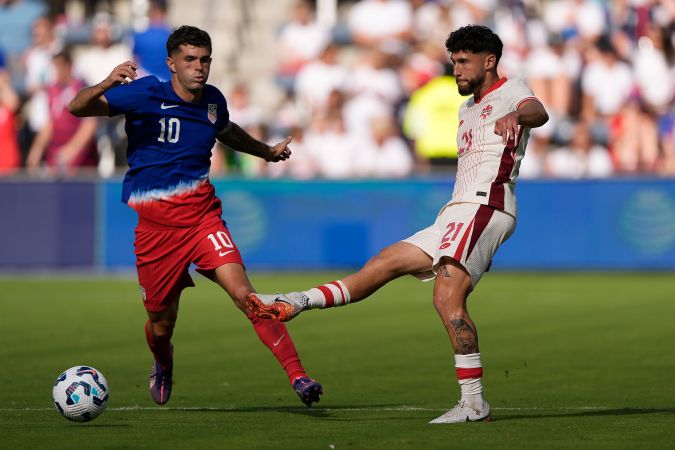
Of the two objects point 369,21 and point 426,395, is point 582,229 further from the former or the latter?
point 426,395

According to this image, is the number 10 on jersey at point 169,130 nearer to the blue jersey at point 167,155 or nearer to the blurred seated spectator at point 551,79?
the blue jersey at point 167,155

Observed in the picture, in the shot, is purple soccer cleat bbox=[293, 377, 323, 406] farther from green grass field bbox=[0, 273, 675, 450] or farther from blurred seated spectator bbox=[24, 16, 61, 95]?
blurred seated spectator bbox=[24, 16, 61, 95]

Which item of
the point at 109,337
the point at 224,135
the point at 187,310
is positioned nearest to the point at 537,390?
the point at 224,135

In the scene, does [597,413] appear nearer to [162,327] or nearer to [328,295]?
[328,295]

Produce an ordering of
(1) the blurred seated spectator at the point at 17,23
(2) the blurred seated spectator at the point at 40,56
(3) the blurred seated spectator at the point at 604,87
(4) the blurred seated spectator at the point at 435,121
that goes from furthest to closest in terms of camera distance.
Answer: (1) the blurred seated spectator at the point at 17,23 < (2) the blurred seated spectator at the point at 40,56 < (3) the blurred seated spectator at the point at 604,87 < (4) the blurred seated spectator at the point at 435,121

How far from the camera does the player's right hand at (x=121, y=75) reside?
324 inches

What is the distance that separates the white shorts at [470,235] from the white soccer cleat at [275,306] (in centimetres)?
85

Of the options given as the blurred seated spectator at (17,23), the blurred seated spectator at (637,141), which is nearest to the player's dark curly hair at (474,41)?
the blurred seated spectator at (637,141)

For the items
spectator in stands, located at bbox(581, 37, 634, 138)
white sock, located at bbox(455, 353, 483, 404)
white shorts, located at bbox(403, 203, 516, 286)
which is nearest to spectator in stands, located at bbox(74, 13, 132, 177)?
spectator in stands, located at bbox(581, 37, 634, 138)

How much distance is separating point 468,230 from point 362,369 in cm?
322

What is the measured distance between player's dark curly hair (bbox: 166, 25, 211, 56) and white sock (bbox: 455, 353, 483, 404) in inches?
97.4

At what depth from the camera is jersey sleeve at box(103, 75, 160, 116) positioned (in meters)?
8.68

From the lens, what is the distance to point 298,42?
23.4 meters

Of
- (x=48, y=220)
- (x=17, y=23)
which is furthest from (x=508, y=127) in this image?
(x=17, y=23)
